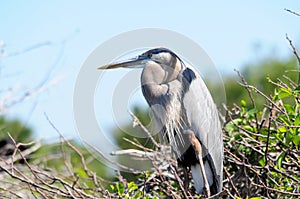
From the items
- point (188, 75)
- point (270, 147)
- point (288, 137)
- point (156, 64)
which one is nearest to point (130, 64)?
point (156, 64)

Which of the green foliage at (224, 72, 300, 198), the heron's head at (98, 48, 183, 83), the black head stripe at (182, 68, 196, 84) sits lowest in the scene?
the green foliage at (224, 72, 300, 198)

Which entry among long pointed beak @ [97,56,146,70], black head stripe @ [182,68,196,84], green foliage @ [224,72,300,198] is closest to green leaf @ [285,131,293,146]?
→ green foliage @ [224,72,300,198]

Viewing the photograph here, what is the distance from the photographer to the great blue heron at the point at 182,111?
2.99 m

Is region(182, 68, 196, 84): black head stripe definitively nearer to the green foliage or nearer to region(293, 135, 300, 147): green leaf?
the green foliage

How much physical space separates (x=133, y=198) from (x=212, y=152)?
2.12 ft

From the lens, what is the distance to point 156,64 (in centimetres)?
299

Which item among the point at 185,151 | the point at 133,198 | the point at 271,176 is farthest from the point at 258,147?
the point at 133,198

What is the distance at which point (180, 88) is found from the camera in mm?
3020

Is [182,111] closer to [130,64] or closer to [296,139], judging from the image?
[130,64]

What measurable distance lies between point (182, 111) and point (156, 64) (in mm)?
305

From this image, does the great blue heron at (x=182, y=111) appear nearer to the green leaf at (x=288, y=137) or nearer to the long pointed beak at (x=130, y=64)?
the long pointed beak at (x=130, y=64)

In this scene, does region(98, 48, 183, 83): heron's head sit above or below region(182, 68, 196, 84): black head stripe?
above

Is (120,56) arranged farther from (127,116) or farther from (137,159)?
(137,159)

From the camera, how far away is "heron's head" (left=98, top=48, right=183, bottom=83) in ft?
9.82
